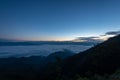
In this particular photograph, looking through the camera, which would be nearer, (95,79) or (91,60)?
(95,79)

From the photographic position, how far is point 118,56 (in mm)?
111625

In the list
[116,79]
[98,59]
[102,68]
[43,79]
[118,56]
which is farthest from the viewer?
[43,79]

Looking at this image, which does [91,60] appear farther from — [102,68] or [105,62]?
[102,68]

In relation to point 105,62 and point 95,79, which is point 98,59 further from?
point 95,79

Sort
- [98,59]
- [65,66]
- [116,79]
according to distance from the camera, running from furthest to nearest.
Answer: [65,66] → [98,59] → [116,79]

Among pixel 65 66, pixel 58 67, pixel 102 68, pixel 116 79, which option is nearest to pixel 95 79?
pixel 116 79

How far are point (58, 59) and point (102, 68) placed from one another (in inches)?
3193

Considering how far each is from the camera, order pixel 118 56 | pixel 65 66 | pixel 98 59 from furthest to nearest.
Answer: pixel 65 66 < pixel 98 59 < pixel 118 56

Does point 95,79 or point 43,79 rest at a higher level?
point 95,79

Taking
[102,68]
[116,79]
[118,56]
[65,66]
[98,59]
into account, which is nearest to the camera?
[116,79]

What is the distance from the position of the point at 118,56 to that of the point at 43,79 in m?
71.4

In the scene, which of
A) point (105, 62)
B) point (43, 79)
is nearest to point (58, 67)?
point (105, 62)

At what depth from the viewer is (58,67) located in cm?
2389

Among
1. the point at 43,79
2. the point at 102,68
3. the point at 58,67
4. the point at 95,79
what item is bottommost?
the point at 43,79
